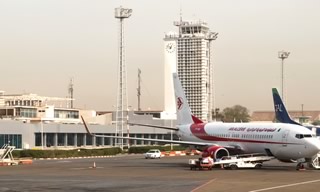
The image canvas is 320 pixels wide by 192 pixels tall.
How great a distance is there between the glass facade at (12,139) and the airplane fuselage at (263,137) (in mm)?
44692

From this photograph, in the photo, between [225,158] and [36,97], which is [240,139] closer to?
[225,158]

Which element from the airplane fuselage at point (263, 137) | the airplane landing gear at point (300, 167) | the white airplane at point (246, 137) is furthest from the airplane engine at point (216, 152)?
the airplane landing gear at point (300, 167)

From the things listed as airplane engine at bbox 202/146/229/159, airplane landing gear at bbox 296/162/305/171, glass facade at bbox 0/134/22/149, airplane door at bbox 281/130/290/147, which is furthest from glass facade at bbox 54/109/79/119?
airplane landing gear at bbox 296/162/305/171

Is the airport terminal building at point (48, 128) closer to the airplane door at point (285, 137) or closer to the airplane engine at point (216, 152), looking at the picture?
the airplane engine at point (216, 152)

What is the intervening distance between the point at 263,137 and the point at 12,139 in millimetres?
57152

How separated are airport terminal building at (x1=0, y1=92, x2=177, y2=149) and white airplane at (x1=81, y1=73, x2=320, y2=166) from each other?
4377cm

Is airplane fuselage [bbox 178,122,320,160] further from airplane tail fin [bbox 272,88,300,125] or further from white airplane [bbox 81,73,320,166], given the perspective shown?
airplane tail fin [bbox 272,88,300,125]

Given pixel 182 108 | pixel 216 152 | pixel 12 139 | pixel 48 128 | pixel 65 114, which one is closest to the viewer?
pixel 216 152

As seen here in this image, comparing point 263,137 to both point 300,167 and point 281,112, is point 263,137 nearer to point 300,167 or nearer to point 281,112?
point 300,167

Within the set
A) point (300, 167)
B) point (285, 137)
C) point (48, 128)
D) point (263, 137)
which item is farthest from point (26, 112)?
point (300, 167)

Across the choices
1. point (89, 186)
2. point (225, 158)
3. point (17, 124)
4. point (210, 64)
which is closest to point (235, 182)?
point (89, 186)

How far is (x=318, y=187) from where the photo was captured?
34375 millimetres

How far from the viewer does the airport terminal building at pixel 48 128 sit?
102838mm

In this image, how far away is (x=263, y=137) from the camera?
178ft
